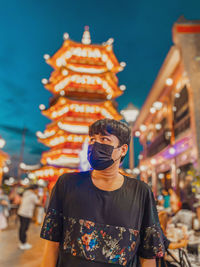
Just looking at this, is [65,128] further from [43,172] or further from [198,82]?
[198,82]

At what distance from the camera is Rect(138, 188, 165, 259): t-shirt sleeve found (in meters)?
1.59

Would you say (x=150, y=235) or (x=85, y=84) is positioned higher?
(x=85, y=84)

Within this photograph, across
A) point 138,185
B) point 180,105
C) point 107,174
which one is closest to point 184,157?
point 180,105

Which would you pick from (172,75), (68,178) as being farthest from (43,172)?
(68,178)

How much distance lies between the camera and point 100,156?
5.40ft

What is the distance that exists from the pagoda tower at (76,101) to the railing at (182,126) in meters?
5.93

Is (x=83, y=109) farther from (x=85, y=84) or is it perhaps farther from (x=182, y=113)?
(x=182, y=113)

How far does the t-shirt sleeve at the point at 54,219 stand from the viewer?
63.9 inches

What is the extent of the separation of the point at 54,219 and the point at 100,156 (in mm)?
538

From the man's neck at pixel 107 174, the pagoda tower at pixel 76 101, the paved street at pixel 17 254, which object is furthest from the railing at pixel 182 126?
the man's neck at pixel 107 174

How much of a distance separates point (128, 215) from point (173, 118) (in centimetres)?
1638

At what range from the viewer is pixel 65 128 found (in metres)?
19.1

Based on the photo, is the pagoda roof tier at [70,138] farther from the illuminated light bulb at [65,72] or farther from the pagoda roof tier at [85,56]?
the pagoda roof tier at [85,56]

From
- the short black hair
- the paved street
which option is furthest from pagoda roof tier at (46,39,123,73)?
the short black hair
